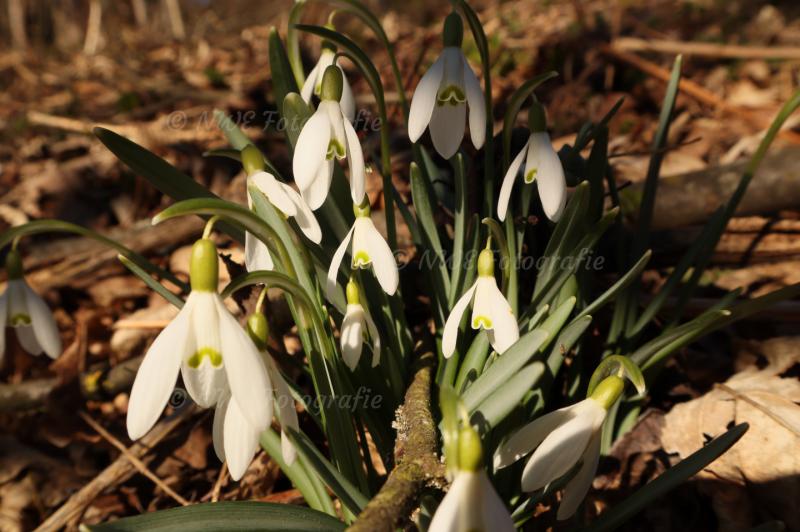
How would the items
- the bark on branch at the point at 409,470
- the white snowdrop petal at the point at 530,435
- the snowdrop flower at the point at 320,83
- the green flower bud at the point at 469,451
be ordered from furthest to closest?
the snowdrop flower at the point at 320,83 < the white snowdrop petal at the point at 530,435 < the bark on branch at the point at 409,470 < the green flower bud at the point at 469,451

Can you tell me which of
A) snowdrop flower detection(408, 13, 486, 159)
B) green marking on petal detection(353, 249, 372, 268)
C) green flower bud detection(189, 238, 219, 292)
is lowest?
green marking on petal detection(353, 249, 372, 268)

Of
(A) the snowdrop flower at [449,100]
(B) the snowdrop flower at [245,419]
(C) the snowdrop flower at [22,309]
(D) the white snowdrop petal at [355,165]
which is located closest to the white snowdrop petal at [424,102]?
(A) the snowdrop flower at [449,100]

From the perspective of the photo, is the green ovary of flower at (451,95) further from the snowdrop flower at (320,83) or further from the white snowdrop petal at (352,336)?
the white snowdrop petal at (352,336)

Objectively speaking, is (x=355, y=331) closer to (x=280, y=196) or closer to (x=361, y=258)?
(x=361, y=258)

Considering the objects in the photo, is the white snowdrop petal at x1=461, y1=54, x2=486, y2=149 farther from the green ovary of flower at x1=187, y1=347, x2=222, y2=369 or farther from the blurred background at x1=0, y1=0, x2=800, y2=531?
the green ovary of flower at x1=187, y1=347, x2=222, y2=369

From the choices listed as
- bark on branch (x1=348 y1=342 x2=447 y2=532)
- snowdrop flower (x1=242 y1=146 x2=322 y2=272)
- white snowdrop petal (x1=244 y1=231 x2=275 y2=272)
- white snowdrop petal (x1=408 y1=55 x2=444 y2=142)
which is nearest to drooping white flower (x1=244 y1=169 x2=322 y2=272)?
snowdrop flower (x1=242 y1=146 x2=322 y2=272)

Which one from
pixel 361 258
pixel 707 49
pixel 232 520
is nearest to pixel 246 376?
pixel 232 520
